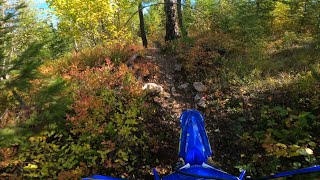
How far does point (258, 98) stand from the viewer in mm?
6238

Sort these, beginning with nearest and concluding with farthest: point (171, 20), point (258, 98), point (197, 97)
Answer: point (258, 98) < point (197, 97) < point (171, 20)

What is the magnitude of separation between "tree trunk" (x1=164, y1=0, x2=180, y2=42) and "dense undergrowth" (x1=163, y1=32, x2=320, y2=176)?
1.31m

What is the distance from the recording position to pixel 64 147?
480 cm

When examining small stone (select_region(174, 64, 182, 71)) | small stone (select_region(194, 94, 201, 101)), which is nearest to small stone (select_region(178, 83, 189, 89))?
small stone (select_region(194, 94, 201, 101))

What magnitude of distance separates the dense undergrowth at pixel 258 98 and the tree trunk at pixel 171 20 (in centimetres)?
131

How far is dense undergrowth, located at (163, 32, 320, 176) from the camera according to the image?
4734mm

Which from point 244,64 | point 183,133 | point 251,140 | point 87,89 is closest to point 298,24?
point 244,64

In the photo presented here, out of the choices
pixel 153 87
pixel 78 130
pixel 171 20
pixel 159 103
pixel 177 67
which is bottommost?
pixel 78 130

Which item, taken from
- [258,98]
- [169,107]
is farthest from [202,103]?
[258,98]

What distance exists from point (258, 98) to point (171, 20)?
18.3ft

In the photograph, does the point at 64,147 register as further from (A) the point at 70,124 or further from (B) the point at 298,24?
(B) the point at 298,24

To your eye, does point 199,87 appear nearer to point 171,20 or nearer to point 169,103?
point 169,103

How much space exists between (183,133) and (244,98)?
8.06 feet

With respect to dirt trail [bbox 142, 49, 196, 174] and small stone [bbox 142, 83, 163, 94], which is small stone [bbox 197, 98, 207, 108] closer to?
dirt trail [bbox 142, 49, 196, 174]
